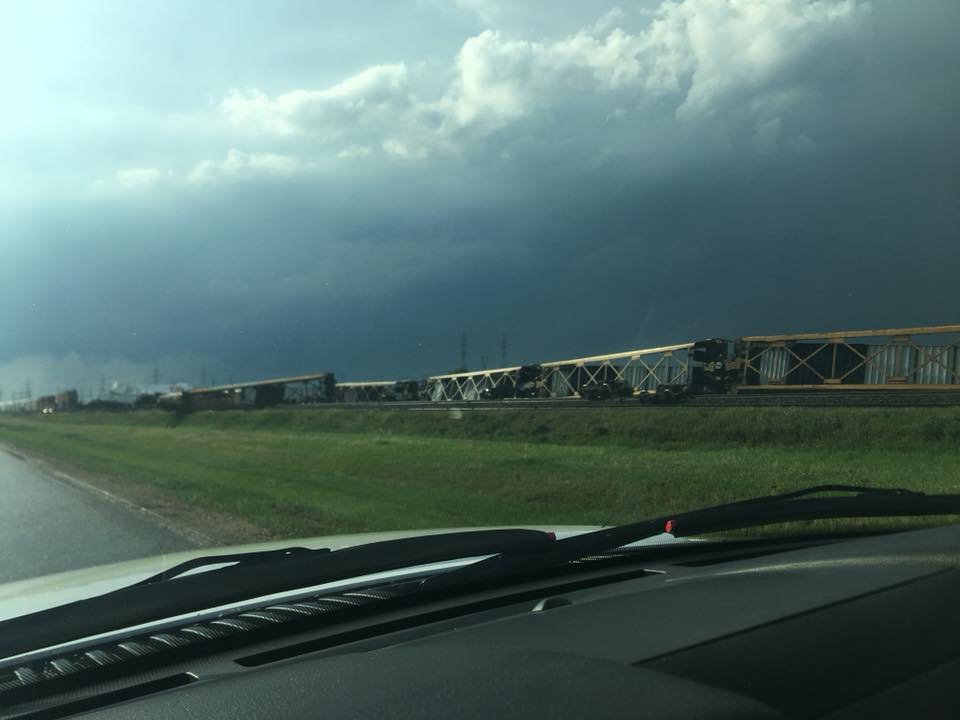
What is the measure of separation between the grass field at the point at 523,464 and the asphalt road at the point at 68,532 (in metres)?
0.98

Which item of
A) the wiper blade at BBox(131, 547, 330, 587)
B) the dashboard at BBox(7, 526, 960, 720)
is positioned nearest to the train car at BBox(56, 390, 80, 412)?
the wiper blade at BBox(131, 547, 330, 587)

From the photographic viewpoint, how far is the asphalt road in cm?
902

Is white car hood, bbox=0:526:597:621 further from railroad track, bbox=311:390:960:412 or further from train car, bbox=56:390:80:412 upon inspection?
train car, bbox=56:390:80:412

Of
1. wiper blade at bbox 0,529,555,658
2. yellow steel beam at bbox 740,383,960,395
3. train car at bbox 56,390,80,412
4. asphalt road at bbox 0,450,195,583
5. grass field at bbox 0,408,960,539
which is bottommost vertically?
asphalt road at bbox 0,450,195,583

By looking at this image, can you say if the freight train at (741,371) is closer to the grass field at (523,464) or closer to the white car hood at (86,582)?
the grass field at (523,464)

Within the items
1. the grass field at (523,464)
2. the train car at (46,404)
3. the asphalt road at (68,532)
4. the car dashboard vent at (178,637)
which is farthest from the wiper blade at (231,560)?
the train car at (46,404)

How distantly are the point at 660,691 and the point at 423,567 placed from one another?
1939 millimetres

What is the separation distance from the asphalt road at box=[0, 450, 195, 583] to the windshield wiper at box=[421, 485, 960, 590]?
20.6 feet

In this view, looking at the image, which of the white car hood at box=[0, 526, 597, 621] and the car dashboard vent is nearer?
the car dashboard vent

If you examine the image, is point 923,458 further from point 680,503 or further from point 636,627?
point 636,627

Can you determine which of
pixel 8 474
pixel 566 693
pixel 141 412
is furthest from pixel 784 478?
Answer: pixel 141 412

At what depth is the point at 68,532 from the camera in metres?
10.8

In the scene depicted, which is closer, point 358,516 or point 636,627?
point 636,627

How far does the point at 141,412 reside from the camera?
2605 cm
